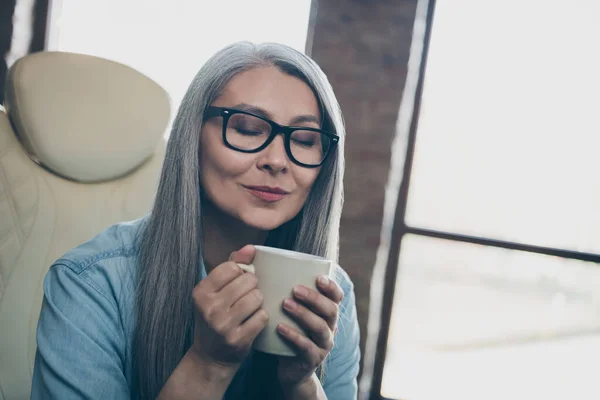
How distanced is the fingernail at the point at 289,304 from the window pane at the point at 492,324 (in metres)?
1.24

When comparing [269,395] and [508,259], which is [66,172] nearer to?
[269,395]

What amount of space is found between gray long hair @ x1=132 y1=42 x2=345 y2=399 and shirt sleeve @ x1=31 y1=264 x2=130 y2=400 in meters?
0.06

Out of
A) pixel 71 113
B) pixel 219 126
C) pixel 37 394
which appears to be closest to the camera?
pixel 37 394

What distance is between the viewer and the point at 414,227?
1705mm

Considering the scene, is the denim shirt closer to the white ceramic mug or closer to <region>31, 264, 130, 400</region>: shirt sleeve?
<region>31, 264, 130, 400</region>: shirt sleeve

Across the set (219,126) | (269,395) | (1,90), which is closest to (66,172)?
(219,126)

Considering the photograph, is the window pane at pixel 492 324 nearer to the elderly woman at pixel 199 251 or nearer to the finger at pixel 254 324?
the elderly woman at pixel 199 251

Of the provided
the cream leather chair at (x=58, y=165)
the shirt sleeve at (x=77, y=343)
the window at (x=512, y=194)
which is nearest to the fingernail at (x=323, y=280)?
the shirt sleeve at (x=77, y=343)

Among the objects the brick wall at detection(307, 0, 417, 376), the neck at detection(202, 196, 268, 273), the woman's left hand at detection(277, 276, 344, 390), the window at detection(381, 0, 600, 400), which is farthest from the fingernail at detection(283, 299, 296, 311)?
the window at detection(381, 0, 600, 400)

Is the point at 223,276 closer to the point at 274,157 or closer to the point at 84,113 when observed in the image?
the point at 274,157

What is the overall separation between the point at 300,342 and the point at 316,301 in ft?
0.20

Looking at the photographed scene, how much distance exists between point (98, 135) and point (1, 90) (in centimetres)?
90

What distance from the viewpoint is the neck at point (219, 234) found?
36.0 inches

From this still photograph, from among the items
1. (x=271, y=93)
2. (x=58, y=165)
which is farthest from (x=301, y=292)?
(x=58, y=165)
